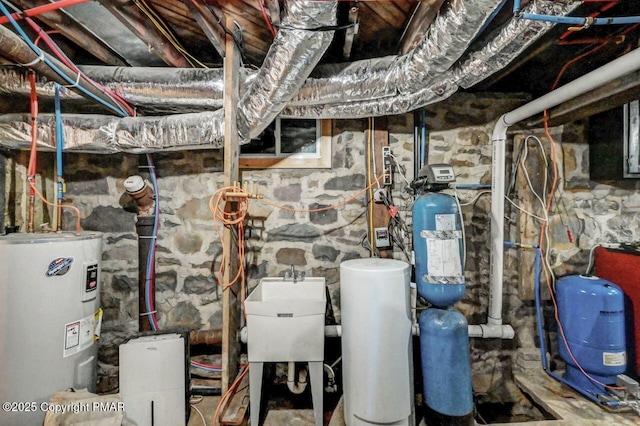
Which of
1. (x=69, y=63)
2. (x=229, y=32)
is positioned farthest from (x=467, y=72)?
(x=69, y=63)

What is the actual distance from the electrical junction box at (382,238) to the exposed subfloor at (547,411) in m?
1.08

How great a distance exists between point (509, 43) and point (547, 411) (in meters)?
2.13

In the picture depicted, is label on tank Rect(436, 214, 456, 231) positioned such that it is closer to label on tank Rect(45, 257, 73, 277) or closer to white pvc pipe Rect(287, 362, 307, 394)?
white pvc pipe Rect(287, 362, 307, 394)

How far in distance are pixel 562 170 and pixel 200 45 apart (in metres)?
2.72

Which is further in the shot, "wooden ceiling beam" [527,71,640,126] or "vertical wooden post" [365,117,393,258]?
"vertical wooden post" [365,117,393,258]

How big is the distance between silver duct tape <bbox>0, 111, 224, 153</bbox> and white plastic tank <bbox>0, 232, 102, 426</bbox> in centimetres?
67

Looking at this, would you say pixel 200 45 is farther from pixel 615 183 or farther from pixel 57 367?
pixel 615 183

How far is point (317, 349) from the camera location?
155cm

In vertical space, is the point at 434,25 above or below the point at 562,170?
above

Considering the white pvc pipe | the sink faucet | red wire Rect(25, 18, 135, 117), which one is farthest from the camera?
the sink faucet

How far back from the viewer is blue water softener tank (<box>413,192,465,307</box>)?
160cm

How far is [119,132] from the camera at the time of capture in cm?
180

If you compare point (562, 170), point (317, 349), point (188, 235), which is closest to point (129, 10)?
point (188, 235)

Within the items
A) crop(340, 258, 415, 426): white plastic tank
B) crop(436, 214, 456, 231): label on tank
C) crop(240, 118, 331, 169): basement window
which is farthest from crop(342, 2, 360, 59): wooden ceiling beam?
crop(340, 258, 415, 426): white plastic tank
